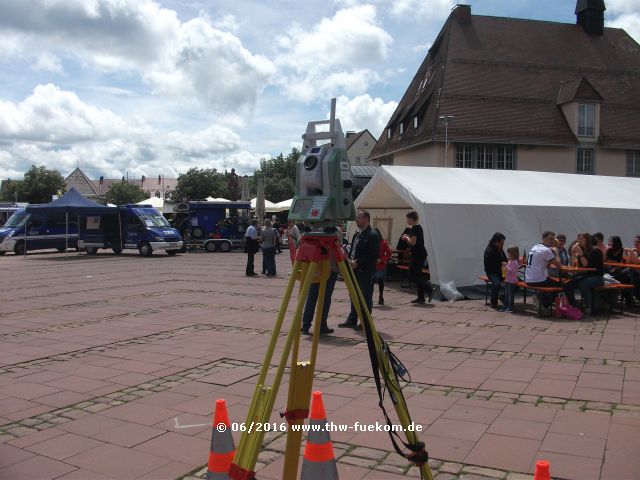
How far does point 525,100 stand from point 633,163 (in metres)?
8.41

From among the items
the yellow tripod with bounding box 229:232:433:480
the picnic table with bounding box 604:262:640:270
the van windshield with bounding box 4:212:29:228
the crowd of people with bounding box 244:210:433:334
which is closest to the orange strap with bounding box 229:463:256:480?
the yellow tripod with bounding box 229:232:433:480

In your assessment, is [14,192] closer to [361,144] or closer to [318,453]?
[361,144]

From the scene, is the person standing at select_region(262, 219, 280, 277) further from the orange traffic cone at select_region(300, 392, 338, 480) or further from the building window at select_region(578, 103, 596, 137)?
the building window at select_region(578, 103, 596, 137)

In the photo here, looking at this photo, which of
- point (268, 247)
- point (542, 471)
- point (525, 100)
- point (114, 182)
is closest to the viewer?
point (542, 471)

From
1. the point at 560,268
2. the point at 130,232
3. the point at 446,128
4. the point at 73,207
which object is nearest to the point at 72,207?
the point at 73,207

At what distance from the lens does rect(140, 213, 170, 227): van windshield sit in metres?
27.2

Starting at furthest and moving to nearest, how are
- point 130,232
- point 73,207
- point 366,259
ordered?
point 130,232
point 73,207
point 366,259

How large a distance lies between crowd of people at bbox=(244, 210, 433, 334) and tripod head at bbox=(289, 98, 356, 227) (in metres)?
0.19

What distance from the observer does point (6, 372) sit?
6.58m

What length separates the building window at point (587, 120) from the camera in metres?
38.3

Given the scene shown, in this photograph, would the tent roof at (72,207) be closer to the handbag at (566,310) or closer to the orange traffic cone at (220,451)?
the handbag at (566,310)

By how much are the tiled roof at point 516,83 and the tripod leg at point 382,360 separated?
111 ft

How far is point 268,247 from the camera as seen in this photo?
17.4 m

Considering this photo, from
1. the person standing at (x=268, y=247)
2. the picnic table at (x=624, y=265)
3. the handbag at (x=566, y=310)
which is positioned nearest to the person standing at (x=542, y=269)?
the handbag at (x=566, y=310)
